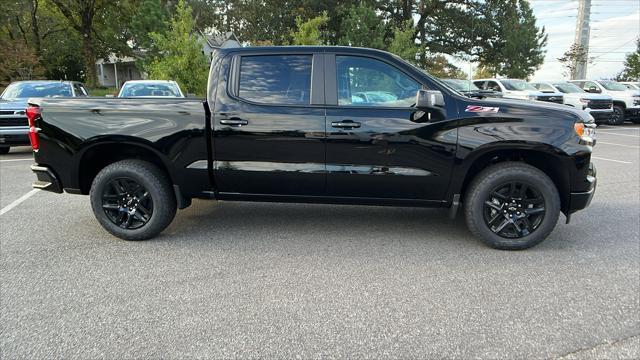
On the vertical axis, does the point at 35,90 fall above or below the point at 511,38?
below

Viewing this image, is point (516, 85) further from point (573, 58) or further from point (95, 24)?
point (95, 24)

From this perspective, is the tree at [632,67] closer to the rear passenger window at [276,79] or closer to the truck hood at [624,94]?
the truck hood at [624,94]

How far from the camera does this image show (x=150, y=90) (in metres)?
11.8

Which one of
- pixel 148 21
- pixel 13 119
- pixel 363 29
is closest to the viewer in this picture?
pixel 13 119

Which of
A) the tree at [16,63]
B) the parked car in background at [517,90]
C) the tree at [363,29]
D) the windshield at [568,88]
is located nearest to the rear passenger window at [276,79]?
the parked car in background at [517,90]

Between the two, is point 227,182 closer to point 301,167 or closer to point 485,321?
point 301,167

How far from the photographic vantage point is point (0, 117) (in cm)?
938

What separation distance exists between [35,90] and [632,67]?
40929 mm

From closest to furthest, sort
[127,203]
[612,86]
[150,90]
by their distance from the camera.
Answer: [127,203] → [150,90] → [612,86]

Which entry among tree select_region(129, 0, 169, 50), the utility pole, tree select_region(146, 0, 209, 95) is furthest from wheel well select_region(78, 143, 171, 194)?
the utility pole

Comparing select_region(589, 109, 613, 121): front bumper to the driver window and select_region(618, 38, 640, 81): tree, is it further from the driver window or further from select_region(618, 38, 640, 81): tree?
select_region(618, 38, 640, 81): tree

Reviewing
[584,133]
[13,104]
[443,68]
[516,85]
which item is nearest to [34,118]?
[584,133]

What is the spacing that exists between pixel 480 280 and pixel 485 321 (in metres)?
0.64

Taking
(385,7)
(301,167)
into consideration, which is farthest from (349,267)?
(385,7)
